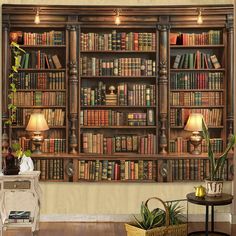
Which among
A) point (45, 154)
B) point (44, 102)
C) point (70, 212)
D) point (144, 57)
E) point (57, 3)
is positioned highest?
point (57, 3)

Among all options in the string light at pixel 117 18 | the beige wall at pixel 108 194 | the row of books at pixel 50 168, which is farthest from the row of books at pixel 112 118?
the string light at pixel 117 18

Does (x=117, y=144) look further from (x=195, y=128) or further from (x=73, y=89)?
(x=195, y=128)

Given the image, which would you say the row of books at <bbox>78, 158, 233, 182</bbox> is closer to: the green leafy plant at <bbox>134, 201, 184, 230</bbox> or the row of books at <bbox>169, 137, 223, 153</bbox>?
the row of books at <bbox>169, 137, 223, 153</bbox>

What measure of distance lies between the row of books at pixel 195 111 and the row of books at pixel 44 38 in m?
1.73

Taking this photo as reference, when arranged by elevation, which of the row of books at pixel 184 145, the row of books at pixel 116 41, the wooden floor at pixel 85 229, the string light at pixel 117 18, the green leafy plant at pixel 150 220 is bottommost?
the wooden floor at pixel 85 229

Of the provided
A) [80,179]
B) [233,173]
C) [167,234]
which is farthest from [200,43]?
[167,234]

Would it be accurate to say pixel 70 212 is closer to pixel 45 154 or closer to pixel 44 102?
pixel 45 154

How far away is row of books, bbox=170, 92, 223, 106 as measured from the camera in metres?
8.66

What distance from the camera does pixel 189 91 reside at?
8703 millimetres

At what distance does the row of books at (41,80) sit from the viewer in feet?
28.1

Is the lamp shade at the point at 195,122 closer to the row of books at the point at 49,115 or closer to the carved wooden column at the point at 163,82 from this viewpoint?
the carved wooden column at the point at 163,82

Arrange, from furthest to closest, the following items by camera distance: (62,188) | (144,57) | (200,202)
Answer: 1. (144,57)
2. (62,188)
3. (200,202)

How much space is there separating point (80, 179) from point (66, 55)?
1594 mm

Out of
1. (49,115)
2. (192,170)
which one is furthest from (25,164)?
(192,170)
